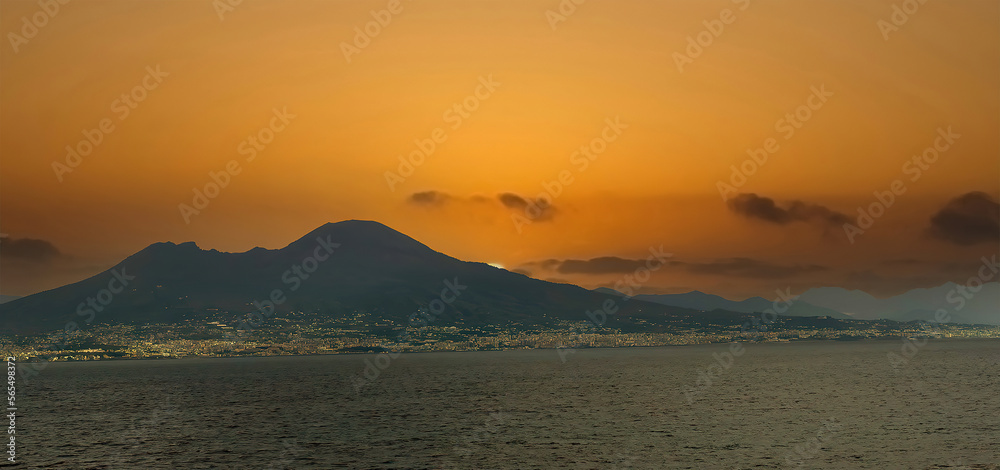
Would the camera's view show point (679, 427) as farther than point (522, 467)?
Yes

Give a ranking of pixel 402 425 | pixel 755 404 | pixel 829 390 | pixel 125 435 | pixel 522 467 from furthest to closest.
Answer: pixel 829 390 < pixel 755 404 < pixel 402 425 < pixel 125 435 < pixel 522 467

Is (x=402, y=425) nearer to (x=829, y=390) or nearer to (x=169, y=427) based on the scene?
(x=169, y=427)

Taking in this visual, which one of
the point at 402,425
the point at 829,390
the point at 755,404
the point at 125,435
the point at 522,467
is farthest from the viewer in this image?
the point at 829,390

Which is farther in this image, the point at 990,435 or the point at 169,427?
the point at 169,427

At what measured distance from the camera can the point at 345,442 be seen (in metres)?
107

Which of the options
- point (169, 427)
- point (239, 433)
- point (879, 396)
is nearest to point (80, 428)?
point (169, 427)

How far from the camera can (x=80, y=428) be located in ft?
419

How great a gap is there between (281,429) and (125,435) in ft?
74.0

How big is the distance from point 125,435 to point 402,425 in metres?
41.3

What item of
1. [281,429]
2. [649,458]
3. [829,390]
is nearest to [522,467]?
[649,458]

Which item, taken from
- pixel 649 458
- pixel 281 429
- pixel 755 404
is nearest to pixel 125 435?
pixel 281 429

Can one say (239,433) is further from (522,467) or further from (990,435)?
(990,435)

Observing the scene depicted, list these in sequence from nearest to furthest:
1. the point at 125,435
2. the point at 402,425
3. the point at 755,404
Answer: the point at 125,435 → the point at 402,425 → the point at 755,404

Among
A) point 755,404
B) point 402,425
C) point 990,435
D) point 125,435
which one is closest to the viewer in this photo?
point 990,435
